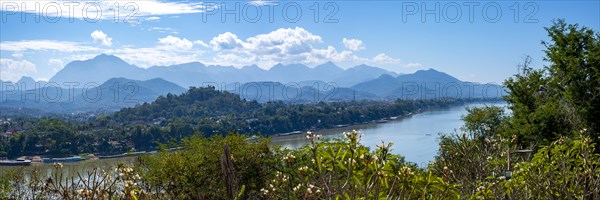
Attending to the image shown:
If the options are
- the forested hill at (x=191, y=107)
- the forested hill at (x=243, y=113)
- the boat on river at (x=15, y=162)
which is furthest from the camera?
the forested hill at (x=191, y=107)

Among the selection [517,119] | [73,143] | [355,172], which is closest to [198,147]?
[517,119]

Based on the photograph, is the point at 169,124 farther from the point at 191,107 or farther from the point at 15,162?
the point at 191,107

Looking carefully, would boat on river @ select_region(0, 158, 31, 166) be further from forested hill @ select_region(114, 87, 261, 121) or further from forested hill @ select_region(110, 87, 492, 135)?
forested hill @ select_region(114, 87, 261, 121)

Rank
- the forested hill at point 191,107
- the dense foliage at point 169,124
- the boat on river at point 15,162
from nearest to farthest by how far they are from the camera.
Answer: the boat on river at point 15,162
the dense foliage at point 169,124
the forested hill at point 191,107

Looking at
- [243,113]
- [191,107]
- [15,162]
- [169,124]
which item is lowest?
[15,162]

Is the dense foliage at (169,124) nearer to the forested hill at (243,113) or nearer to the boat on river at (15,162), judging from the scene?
the forested hill at (243,113)

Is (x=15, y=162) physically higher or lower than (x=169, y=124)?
lower

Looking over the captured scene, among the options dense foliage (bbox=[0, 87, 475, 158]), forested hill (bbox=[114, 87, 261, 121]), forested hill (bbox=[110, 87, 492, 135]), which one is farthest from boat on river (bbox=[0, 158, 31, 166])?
forested hill (bbox=[114, 87, 261, 121])

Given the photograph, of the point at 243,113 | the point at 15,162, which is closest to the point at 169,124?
the point at 15,162

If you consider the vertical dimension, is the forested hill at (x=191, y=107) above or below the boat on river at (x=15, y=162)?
above

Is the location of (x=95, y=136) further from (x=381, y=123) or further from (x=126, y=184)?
(x=126, y=184)

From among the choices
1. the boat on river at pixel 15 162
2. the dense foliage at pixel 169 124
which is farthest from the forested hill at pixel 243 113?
the boat on river at pixel 15 162
